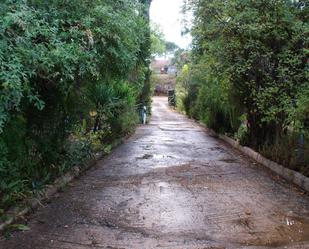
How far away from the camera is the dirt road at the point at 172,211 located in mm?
5496

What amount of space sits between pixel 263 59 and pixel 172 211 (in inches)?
224

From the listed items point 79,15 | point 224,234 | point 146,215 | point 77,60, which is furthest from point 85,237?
point 79,15

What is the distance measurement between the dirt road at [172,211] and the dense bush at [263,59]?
4.30 ft

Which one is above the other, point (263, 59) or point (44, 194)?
point (263, 59)

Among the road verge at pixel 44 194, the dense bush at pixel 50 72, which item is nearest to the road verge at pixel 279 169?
the dense bush at pixel 50 72

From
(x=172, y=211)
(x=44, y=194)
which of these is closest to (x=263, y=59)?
(x=172, y=211)

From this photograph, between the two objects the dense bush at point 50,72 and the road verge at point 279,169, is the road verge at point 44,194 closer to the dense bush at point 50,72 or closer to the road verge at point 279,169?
the dense bush at point 50,72

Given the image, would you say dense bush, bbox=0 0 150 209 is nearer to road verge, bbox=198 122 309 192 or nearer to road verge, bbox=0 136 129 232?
road verge, bbox=0 136 129 232

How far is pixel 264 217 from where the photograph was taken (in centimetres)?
648

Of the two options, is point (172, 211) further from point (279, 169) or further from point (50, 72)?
point (279, 169)

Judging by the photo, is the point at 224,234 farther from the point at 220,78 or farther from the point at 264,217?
the point at 220,78

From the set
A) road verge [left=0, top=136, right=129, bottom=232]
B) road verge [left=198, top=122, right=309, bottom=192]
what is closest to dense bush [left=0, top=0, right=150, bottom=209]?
road verge [left=0, top=136, right=129, bottom=232]

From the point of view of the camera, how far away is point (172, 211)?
6750mm

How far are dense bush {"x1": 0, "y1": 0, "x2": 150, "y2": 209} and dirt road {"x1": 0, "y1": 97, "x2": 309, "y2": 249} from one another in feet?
2.24
